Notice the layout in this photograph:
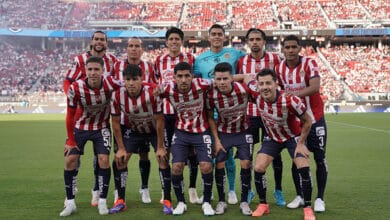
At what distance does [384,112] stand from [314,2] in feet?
70.4

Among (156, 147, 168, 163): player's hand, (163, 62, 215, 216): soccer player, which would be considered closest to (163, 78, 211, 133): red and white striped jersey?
(163, 62, 215, 216): soccer player

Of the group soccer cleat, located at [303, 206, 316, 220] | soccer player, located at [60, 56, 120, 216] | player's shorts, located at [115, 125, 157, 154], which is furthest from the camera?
player's shorts, located at [115, 125, 157, 154]

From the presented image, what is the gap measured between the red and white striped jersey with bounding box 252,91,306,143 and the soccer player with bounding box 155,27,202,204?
3.75 feet

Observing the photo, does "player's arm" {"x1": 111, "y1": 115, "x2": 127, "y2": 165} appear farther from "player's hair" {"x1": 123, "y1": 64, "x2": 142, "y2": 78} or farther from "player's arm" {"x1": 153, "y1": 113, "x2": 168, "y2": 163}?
"player's hair" {"x1": 123, "y1": 64, "x2": 142, "y2": 78}

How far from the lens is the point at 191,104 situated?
18.6 feet

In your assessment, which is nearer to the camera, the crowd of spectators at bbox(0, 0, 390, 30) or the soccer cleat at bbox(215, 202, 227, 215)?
the soccer cleat at bbox(215, 202, 227, 215)

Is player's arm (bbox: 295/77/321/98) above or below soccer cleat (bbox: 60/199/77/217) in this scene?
above

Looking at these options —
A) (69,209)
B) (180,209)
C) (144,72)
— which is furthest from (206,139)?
(69,209)

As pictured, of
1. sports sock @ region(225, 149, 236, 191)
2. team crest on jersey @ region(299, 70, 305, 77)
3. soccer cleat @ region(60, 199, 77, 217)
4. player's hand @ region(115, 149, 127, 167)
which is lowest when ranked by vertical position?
soccer cleat @ region(60, 199, 77, 217)

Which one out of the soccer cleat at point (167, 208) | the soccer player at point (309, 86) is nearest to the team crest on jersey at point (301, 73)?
the soccer player at point (309, 86)

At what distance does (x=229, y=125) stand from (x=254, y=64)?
0.97 meters

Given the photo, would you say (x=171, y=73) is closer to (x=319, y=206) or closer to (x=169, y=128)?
(x=169, y=128)

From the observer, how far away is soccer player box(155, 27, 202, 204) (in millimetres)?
6250

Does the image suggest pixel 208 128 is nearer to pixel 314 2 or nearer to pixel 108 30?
pixel 108 30
